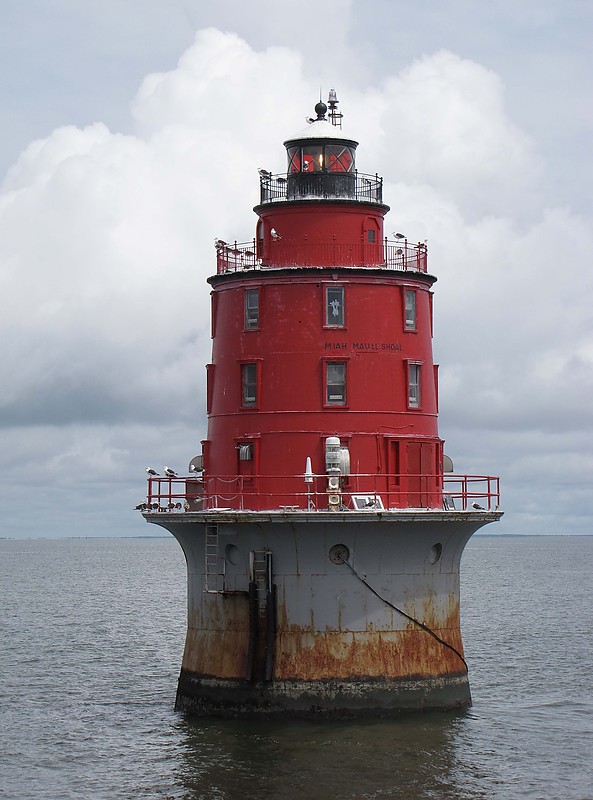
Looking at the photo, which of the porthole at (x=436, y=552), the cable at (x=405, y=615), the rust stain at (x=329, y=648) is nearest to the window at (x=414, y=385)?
the porthole at (x=436, y=552)

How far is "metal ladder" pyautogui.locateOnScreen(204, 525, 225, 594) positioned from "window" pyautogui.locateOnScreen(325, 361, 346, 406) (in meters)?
4.40

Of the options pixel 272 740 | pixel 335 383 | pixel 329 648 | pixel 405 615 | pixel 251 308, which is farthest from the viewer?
pixel 251 308

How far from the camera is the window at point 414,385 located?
125 feet

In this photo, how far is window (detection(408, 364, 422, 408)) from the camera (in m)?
38.2

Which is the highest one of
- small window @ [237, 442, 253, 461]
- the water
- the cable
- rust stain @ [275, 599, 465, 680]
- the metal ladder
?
small window @ [237, 442, 253, 461]

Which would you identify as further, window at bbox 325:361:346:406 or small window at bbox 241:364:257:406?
small window at bbox 241:364:257:406

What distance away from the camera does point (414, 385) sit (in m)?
38.5

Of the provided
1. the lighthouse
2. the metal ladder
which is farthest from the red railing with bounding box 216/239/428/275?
the metal ladder

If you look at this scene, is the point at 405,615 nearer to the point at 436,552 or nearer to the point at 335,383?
the point at 436,552

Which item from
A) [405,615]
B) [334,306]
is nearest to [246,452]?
[334,306]

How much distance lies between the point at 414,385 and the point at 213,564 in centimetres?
709

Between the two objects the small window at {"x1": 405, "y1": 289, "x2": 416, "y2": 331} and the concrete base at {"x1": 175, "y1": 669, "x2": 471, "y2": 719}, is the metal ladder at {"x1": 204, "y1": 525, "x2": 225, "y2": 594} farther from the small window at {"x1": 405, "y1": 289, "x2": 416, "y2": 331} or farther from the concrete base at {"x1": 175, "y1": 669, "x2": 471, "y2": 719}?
the small window at {"x1": 405, "y1": 289, "x2": 416, "y2": 331}

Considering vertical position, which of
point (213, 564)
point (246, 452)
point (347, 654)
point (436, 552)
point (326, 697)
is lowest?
point (326, 697)

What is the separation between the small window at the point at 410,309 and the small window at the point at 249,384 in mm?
4226
